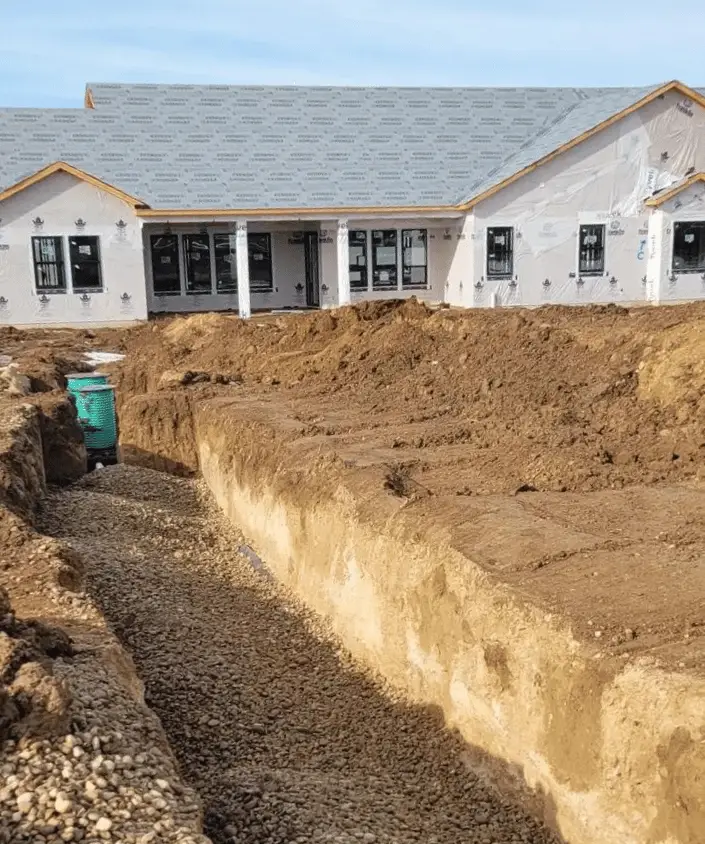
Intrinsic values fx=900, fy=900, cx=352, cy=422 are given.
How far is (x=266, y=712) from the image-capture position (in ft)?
21.6

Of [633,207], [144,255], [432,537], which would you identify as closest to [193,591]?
[432,537]

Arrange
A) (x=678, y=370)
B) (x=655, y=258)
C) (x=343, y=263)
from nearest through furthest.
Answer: (x=678, y=370) < (x=343, y=263) < (x=655, y=258)

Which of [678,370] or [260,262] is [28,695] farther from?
[260,262]

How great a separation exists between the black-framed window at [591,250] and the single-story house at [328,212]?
0.12ft

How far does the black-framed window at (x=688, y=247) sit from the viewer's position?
24188 mm

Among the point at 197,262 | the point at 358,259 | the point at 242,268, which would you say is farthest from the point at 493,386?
the point at 197,262

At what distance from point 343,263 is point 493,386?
528 inches

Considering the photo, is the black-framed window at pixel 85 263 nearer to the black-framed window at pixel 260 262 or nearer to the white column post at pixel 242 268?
the white column post at pixel 242 268

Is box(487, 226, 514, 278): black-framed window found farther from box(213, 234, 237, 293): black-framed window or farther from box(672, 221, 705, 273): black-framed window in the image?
box(213, 234, 237, 293): black-framed window

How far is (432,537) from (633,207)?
66.4 feet

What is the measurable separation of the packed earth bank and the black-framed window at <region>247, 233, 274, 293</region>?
9.17m

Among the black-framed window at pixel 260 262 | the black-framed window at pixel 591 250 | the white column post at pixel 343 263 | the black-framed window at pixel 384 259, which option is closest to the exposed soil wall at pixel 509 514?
the white column post at pixel 343 263

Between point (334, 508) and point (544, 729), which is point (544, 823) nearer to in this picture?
point (544, 729)

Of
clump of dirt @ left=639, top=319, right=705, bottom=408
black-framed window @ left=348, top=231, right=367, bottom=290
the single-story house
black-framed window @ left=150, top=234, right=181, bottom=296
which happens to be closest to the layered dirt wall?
clump of dirt @ left=639, top=319, right=705, bottom=408
